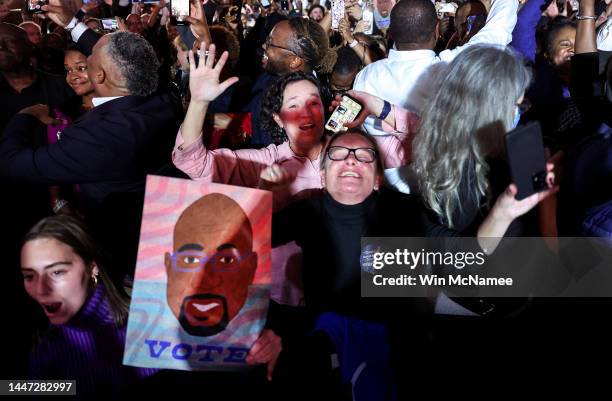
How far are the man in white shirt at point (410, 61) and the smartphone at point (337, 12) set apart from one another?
69.6 inches

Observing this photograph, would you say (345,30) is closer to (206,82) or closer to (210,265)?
(206,82)

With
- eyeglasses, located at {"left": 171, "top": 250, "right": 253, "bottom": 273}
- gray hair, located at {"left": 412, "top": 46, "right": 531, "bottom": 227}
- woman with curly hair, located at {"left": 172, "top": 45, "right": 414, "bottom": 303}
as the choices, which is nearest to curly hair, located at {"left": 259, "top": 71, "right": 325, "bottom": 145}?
woman with curly hair, located at {"left": 172, "top": 45, "right": 414, "bottom": 303}

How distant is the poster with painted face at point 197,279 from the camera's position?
5.26ft

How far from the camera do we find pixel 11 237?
2752 mm

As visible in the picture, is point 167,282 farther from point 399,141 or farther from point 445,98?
point 399,141

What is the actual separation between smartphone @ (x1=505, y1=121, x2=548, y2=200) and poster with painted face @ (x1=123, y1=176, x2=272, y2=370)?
0.80 m

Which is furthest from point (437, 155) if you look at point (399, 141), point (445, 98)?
point (399, 141)

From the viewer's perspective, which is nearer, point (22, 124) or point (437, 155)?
point (437, 155)

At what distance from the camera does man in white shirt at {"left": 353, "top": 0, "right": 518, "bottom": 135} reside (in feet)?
8.46

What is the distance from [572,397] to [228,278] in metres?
1.50

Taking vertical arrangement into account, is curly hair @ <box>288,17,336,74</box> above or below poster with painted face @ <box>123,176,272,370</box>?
above

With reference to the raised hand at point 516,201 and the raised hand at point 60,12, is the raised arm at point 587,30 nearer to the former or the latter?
the raised hand at point 516,201

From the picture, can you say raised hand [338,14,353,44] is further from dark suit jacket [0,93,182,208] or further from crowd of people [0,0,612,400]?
dark suit jacket [0,93,182,208]

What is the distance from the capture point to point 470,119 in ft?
5.62
